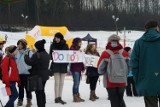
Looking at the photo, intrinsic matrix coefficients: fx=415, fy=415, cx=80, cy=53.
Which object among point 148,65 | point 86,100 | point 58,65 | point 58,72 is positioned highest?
point 148,65

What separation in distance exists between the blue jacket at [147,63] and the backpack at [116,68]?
140 cm

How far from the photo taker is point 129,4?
321 feet

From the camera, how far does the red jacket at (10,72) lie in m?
→ 8.42

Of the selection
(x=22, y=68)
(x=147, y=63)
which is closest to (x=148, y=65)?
(x=147, y=63)

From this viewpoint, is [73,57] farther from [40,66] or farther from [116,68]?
[116,68]

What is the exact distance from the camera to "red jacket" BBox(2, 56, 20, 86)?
8.42 metres

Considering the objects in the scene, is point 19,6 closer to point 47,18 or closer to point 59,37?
point 47,18

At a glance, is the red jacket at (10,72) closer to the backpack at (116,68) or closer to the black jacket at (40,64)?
the black jacket at (40,64)

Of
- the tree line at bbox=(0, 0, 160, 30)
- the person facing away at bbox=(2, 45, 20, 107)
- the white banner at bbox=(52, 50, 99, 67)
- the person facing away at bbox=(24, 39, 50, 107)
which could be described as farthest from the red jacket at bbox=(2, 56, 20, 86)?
the tree line at bbox=(0, 0, 160, 30)

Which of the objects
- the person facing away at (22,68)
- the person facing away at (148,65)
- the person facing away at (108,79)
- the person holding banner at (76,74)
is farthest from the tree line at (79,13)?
the person facing away at (148,65)

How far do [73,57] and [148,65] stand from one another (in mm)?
4851

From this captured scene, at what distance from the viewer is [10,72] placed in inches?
339

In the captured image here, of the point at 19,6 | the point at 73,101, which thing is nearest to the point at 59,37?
the point at 73,101

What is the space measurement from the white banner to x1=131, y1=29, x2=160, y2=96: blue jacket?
14.5 ft
